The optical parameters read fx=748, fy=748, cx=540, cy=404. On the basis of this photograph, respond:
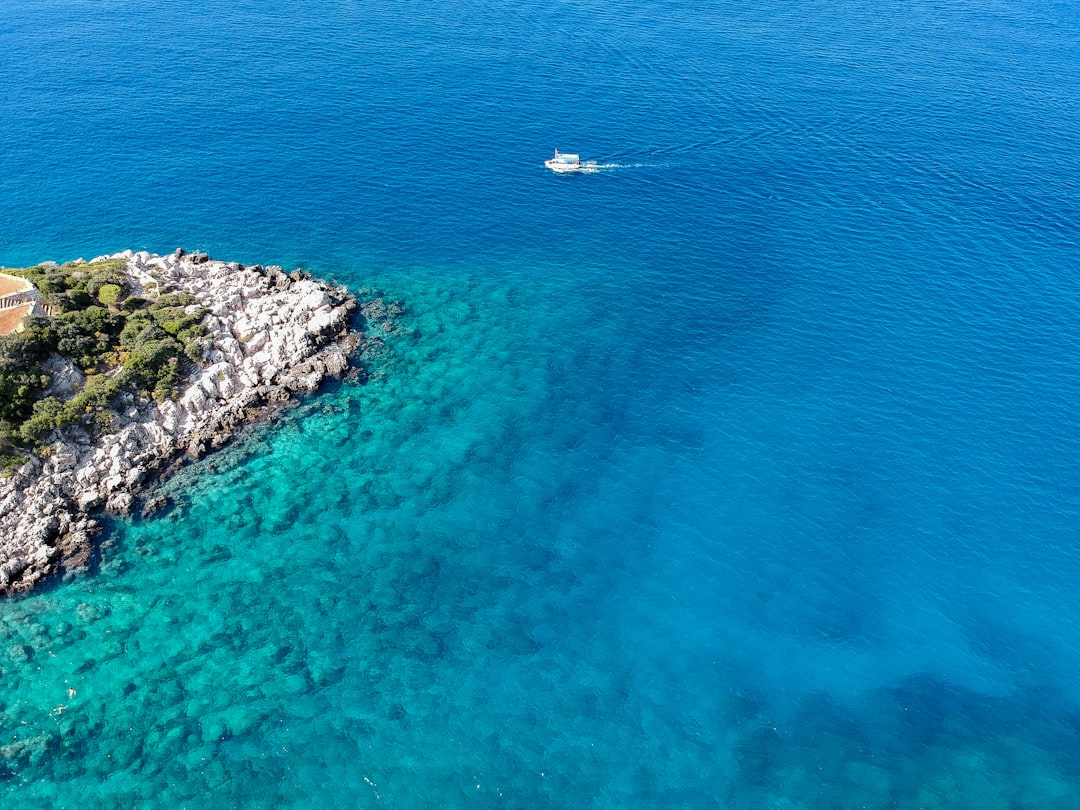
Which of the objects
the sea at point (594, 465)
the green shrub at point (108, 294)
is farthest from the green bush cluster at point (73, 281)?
the sea at point (594, 465)

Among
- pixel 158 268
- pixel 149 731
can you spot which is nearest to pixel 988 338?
pixel 149 731

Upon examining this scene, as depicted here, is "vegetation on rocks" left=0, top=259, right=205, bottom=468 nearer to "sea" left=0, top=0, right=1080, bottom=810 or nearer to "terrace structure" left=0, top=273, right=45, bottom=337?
"terrace structure" left=0, top=273, right=45, bottom=337

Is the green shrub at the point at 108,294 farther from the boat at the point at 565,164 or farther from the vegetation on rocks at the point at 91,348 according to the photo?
the boat at the point at 565,164

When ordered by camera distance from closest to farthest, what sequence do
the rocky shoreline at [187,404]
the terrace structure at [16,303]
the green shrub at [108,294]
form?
the rocky shoreline at [187,404] → the terrace structure at [16,303] → the green shrub at [108,294]

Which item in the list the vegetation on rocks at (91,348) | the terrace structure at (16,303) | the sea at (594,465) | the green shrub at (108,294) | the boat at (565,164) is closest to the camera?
the sea at (594,465)

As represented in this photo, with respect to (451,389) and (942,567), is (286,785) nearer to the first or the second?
(451,389)
